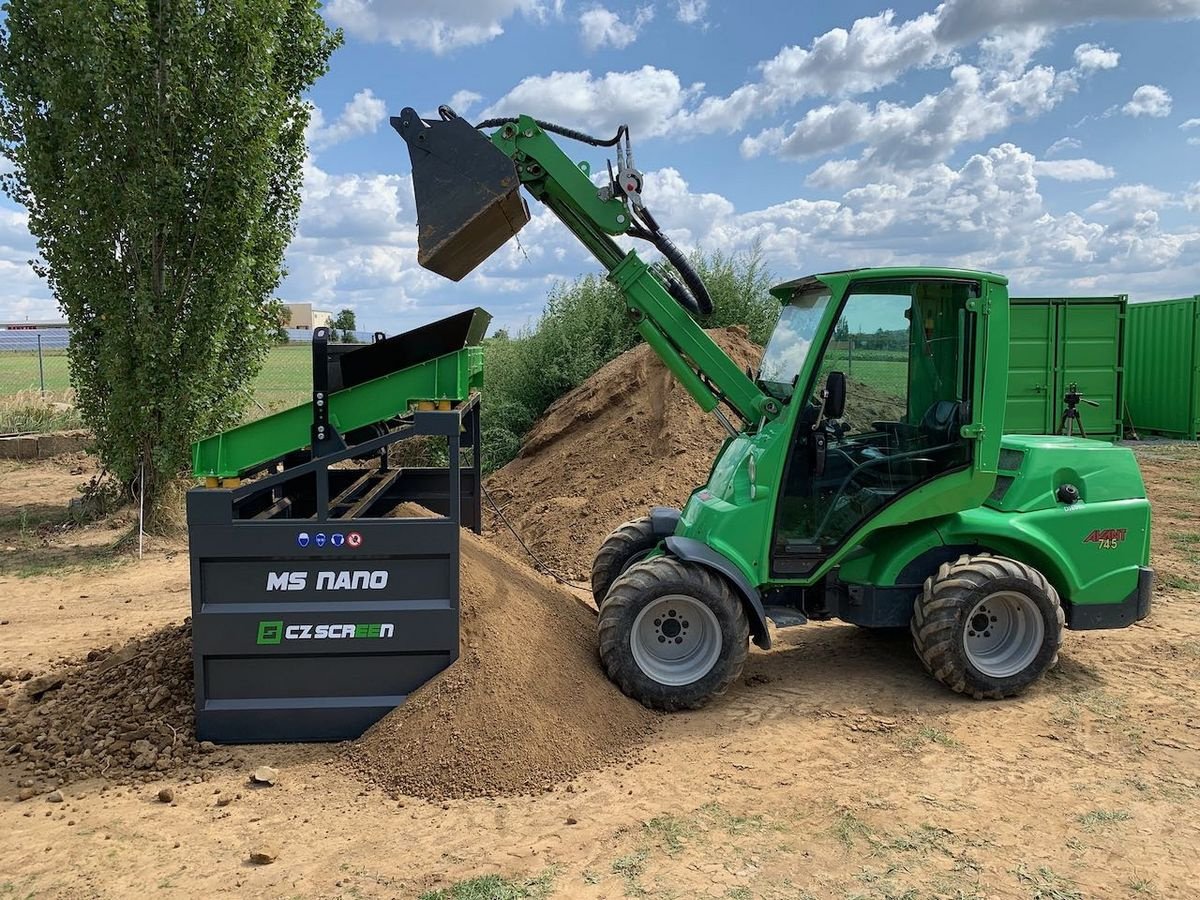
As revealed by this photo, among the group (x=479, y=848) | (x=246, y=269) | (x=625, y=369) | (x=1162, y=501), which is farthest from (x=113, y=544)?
(x=1162, y=501)

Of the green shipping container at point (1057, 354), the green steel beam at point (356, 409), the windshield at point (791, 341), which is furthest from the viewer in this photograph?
the green shipping container at point (1057, 354)

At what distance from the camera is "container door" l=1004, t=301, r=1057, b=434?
48.5ft

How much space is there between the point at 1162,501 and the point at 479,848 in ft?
35.4

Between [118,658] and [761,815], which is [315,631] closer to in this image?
[118,658]

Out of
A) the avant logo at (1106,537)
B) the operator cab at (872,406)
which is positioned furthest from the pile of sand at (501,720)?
the avant logo at (1106,537)

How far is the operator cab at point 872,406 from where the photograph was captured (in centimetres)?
515

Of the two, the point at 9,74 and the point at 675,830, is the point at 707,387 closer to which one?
the point at 675,830

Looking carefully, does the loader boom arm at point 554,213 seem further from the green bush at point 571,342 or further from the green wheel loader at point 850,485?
the green bush at point 571,342

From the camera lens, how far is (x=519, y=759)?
429 cm

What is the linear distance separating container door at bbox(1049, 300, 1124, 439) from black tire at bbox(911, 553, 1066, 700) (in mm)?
11091

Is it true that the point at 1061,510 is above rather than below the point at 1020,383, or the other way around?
below

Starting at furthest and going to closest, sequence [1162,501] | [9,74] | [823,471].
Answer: [1162,501] → [9,74] → [823,471]

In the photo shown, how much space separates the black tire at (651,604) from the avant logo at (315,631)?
1.17m

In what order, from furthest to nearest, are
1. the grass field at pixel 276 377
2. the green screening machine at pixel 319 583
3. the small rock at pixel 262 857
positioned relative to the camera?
1. the grass field at pixel 276 377
2. the green screening machine at pixel 319 583
3. the small rock at pixel 262 857
